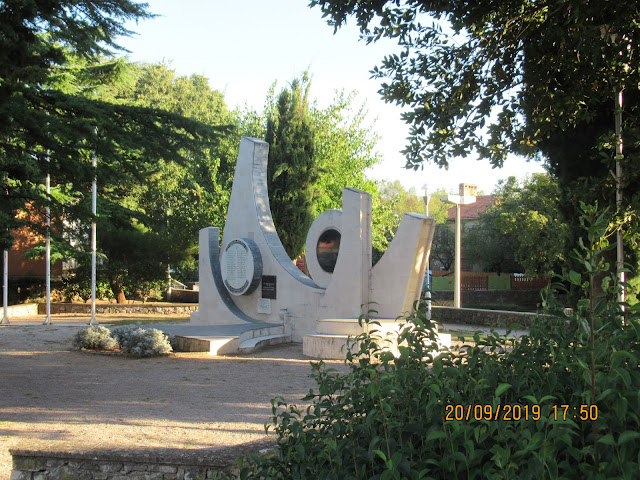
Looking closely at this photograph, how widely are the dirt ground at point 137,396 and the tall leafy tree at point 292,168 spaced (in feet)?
39.4

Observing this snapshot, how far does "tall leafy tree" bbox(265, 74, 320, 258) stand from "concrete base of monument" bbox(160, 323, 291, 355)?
10.6m

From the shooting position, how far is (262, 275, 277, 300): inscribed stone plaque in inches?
619

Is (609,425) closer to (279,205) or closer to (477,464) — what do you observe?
(477,464)

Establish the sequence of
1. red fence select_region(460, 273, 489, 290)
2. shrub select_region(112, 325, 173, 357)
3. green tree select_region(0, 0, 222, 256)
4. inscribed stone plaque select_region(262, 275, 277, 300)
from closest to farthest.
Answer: green tree select_region(0, 0, 222, 256) → shrub select_region(112, 325, 173, 357) → inscribed stone plaque select_region(262, 275, 277, 300) → red fence select_region(460, 273, 489, 290)

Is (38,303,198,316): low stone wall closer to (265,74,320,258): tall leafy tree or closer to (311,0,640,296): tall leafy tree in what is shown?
(265,74,320,258): tall leafy tree

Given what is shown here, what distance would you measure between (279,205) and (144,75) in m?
28.5

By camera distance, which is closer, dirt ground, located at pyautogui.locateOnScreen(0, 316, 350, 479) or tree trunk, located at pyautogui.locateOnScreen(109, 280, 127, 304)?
dirt ground, located at pyautogui.locateOnScreen(0, 316, 350, 479)

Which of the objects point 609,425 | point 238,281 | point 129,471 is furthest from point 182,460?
point 238,281

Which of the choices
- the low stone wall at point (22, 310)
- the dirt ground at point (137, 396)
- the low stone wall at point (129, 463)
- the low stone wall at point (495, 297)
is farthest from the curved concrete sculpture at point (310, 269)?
the low stone wall at point (495, 297)

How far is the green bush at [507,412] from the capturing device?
7.00 feet

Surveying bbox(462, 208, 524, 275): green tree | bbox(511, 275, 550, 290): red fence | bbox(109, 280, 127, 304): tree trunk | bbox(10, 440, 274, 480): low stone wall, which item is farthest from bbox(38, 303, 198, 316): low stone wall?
bbox(462, 208, 524, 275): green tree

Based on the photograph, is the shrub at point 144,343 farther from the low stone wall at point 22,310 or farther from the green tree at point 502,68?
the low stone wall at point 22,310
